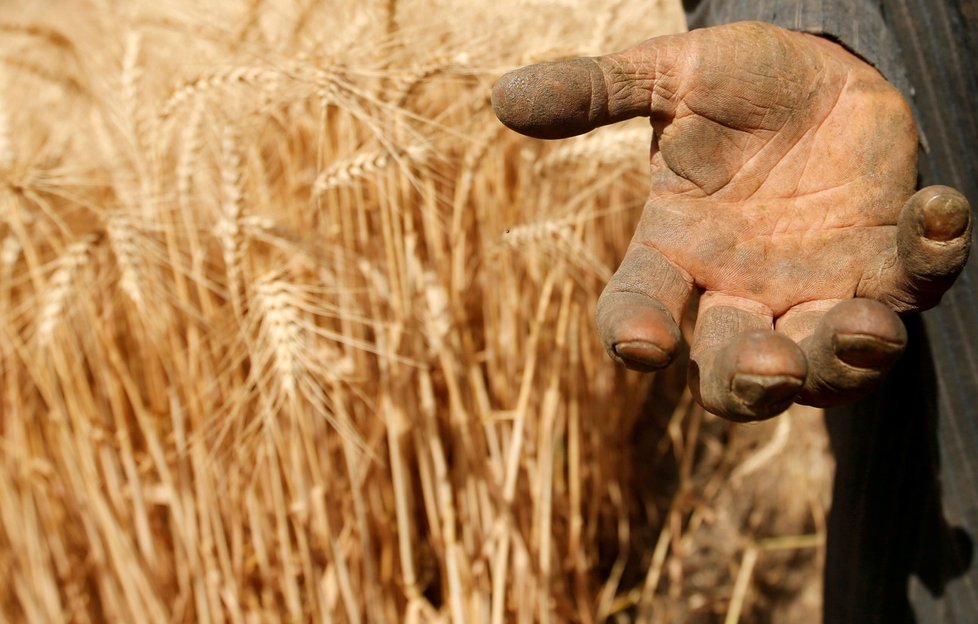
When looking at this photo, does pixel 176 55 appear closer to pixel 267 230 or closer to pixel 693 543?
pixel 267 230

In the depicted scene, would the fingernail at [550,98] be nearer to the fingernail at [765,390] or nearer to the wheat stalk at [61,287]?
the fingernail at [765,390]

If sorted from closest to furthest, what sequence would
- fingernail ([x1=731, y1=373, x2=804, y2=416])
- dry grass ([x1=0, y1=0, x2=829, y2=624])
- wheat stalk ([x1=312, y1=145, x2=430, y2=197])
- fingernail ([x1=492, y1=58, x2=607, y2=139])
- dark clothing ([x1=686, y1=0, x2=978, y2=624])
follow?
fingernail ([x1=731, y1=373, x2=804, y2=416]) < fingernail ([x1=492, y1=58, x2=607, y2=139]) < dark clothing ([x1=686, y1=0, x2=978, y2=624]) < wheat stalk ([x1=312, y1=145, x2=430, y2=197]) < dry grass ([x1=0, y1=0, x2=829, y2=624])

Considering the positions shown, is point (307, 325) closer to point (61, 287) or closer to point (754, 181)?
point (61, 287)

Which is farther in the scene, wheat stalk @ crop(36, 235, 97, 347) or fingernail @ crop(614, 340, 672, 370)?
wheat stalk @ crop(36, 235, 97, 347)

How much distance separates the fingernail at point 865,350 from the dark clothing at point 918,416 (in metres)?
0.32

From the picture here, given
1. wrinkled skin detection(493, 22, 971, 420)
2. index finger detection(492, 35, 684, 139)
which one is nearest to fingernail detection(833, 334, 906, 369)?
wrinkled skin detection(493, 22, 971, 420)

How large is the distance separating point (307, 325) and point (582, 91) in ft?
1.49

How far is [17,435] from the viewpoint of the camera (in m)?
1.38

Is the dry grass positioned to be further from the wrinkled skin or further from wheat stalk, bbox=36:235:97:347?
the wrinkled skin

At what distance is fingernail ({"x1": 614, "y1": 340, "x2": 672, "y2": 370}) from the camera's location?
590 mm

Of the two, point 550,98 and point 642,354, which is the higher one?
point 550,98

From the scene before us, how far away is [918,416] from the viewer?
2.99 ft

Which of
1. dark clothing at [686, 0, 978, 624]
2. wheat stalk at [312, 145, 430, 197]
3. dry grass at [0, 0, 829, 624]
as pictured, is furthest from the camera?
dry grass at [0, 0, 829, 624]

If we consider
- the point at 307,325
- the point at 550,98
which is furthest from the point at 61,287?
the point at 550,98
